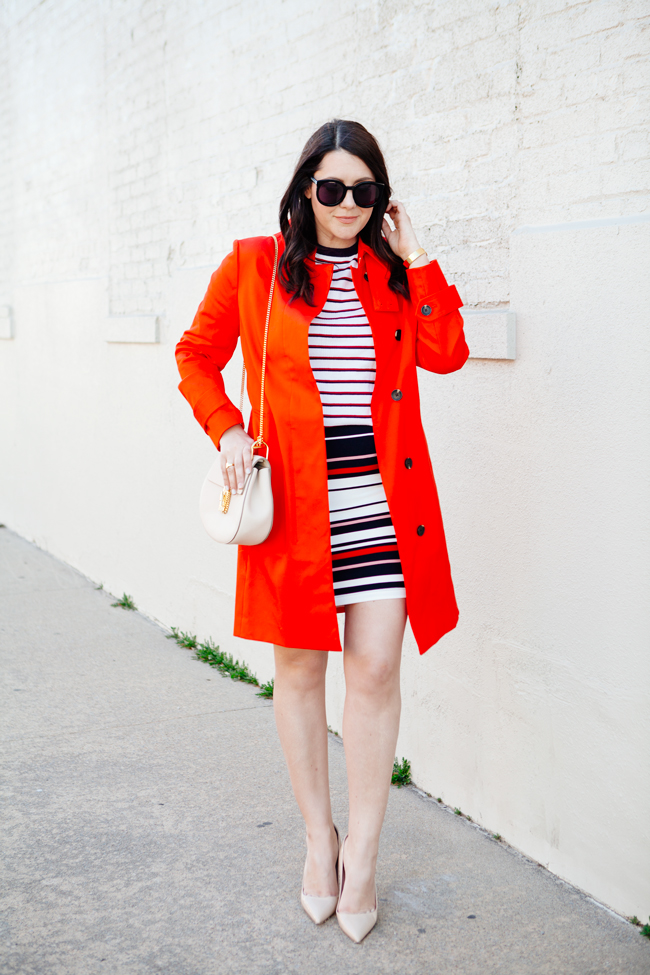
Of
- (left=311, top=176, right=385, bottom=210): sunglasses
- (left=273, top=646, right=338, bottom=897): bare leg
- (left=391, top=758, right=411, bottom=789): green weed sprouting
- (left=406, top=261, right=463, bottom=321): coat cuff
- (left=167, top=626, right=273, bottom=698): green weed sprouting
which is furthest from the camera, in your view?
(left=167, top=626, right=273, bottom=698): green weed sprouting

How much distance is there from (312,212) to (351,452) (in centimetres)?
65

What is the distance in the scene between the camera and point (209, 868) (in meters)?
3.04

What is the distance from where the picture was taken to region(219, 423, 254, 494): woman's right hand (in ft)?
8.38

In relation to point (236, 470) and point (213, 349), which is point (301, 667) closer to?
point (236, 470)

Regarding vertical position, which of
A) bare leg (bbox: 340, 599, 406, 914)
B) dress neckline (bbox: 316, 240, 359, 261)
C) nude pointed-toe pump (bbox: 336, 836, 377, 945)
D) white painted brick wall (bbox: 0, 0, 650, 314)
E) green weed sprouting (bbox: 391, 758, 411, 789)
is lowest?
green weed sprouting (bbox: 391, 758, 411, 789)

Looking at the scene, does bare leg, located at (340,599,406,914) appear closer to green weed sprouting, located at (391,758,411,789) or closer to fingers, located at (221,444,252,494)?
fingers, located at (221,444,252,494)

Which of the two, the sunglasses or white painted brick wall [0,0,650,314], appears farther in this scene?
white painted brick wall [0,0,650,314]

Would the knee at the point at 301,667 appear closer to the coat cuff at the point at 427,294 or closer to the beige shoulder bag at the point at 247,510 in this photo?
the beige shoulder bag at the point at 247,510

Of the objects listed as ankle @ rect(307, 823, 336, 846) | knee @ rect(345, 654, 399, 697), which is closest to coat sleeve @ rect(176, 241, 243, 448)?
knee @ rect(345, 654, 399, 697)

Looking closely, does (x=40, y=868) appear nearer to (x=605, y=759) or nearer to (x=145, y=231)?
(x=605, y=759)

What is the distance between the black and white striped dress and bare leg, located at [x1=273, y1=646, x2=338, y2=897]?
0.84ft

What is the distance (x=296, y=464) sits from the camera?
257 centimetres

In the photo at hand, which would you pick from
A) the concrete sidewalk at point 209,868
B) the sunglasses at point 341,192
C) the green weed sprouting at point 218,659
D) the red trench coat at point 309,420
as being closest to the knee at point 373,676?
the red trench coat at point 309,420

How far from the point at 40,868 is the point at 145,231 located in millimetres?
3669
